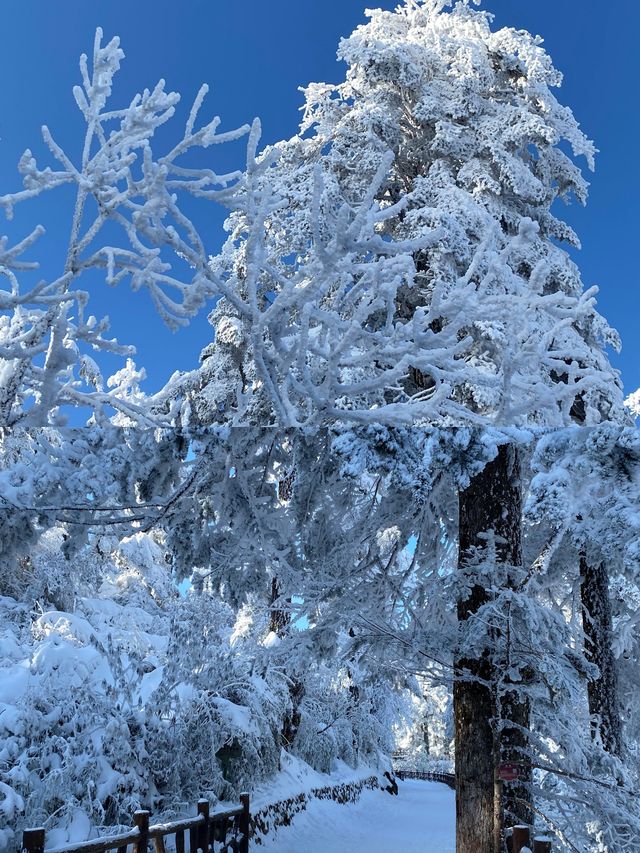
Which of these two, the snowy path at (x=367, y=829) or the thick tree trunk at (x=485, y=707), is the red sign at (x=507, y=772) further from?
the snowy path at (x=367, y=829)

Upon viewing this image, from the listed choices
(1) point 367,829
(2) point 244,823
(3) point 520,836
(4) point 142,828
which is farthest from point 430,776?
(3) point 520,836

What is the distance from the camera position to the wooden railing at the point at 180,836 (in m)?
6.37

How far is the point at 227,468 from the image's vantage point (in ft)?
23.5

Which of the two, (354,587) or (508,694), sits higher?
(354,587)

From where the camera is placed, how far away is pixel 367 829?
719 inches

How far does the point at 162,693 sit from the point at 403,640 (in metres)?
4.85

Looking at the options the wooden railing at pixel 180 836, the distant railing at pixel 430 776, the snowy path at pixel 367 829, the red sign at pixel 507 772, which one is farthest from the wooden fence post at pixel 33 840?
the distant railing at pixel 430 776

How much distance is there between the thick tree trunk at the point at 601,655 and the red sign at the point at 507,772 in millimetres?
3543

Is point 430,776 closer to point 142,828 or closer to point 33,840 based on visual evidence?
point 142,828

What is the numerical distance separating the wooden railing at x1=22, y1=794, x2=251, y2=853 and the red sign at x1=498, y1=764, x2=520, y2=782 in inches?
138

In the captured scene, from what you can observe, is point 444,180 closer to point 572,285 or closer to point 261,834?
point 572,285

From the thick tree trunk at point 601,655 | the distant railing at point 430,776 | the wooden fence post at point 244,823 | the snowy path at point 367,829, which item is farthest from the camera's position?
the distant railing at point 430,776

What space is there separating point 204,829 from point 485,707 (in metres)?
4.04

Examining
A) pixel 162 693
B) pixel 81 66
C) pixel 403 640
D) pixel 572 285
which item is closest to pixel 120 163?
pixel 81 66
